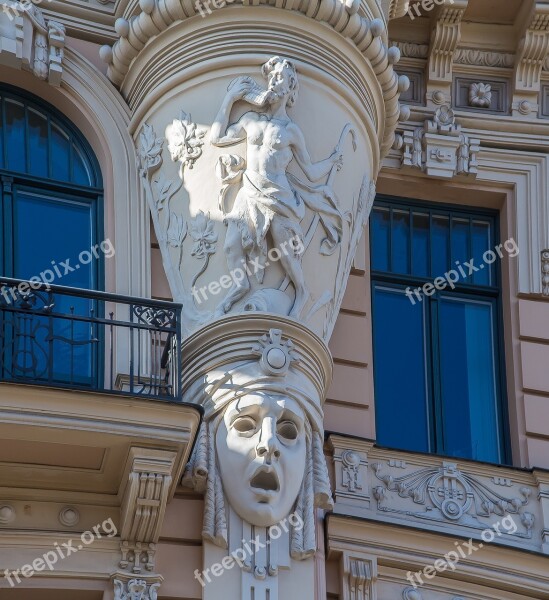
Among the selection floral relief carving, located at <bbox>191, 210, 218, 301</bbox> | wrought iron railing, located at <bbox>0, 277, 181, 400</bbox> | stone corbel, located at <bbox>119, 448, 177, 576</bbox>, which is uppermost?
floral relief carving, located at <bbox>191, 210, 218, 301</bbox>

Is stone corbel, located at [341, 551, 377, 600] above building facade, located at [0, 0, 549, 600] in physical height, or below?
below

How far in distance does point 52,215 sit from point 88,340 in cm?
145

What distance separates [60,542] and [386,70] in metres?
4.78

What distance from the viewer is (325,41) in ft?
53.5

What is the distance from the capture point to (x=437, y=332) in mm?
17234

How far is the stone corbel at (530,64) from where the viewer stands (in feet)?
59.3

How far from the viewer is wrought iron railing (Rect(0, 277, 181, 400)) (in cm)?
1452

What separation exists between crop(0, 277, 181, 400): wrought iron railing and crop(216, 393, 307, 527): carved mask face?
0.55m

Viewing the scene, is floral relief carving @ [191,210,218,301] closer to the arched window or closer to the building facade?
the building facade

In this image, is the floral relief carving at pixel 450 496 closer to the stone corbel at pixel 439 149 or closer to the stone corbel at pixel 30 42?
the stone corbel at pixel 439 149

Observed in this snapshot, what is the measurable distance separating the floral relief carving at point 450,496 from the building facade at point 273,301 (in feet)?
0.06

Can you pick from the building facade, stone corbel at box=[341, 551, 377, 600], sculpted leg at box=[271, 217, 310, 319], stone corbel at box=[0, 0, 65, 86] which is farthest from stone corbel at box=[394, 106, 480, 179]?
stone corbel at box=[341, 551, 377, 600]

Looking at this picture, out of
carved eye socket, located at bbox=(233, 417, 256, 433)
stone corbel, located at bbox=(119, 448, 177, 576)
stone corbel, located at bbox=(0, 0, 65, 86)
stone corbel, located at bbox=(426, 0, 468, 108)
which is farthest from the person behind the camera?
stone corbel, located at bbox=(426, 0, 468, 108)

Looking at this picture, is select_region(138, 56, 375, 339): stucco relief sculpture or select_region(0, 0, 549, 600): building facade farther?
select_region(138, 56, 375, 339): stucco relief sculpture
